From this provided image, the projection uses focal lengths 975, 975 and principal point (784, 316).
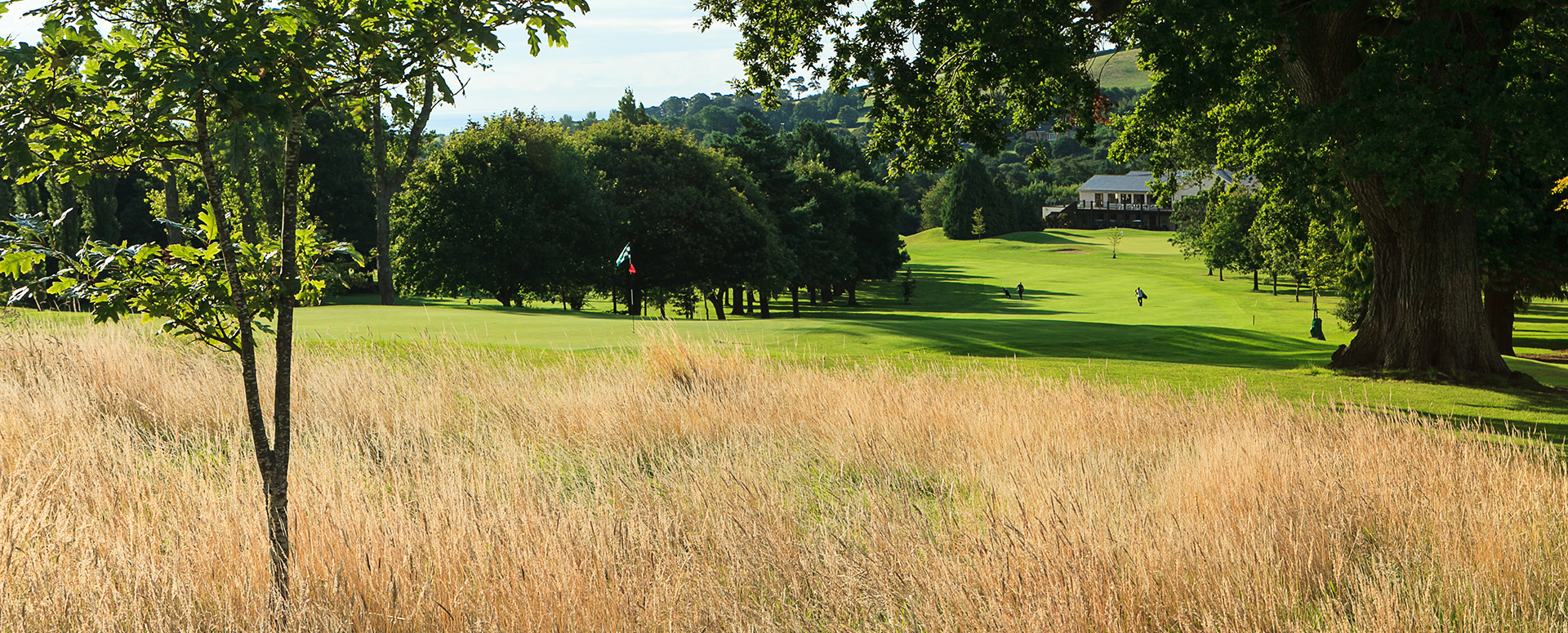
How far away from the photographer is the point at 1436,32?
12148 mm

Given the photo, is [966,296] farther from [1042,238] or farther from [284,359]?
[284,359]

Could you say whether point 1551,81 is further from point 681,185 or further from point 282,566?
point 681,185

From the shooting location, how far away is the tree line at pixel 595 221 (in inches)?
1534

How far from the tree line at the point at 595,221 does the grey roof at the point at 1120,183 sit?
289 ft

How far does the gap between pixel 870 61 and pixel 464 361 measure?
306 inches

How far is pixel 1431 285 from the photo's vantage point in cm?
1445

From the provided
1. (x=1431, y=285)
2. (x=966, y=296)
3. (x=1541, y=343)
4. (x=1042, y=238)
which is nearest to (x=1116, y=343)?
(x=1431, y=285)

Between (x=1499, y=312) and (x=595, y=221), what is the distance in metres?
31.1

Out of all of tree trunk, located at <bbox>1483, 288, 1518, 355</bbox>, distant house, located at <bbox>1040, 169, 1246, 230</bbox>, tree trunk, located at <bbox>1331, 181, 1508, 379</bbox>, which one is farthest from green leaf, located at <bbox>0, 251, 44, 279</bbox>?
distant house, located at <bbox>1040, 169, 1246, 230</bbox>

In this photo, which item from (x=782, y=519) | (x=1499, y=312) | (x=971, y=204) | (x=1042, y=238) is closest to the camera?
(x=782, y=519)

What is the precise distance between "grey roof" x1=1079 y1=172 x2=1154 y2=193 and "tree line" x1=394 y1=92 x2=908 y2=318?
289 feet

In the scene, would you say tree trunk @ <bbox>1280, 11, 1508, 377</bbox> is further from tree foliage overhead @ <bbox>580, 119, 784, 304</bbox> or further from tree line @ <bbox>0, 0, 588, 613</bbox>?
Result: tree foliage overhead @ <bbox>580, 119, 784, 304</bbox>

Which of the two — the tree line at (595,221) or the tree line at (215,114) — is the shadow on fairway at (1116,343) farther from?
the tree line at (595,221)

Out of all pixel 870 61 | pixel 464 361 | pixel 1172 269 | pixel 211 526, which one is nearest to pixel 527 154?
pixel 870 61
